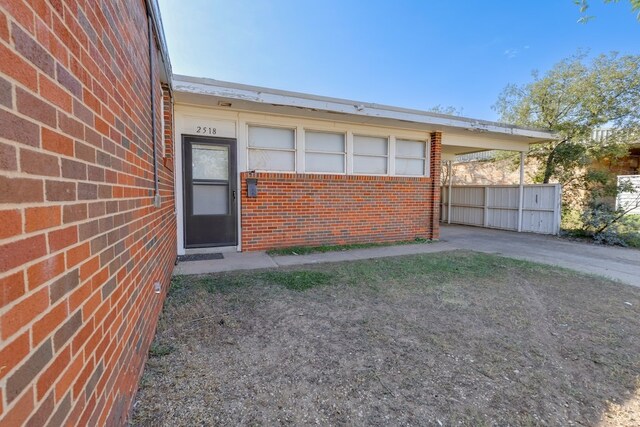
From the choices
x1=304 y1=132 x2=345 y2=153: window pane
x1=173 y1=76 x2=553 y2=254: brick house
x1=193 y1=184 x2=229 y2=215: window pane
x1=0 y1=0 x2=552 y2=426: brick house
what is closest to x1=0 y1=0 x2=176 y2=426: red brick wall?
x1=0 y1=0 x2=552 y2=426: brick house

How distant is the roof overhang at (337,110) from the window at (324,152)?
430 mm

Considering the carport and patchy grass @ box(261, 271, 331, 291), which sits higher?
the carport

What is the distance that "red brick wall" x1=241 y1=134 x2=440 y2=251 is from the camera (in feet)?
20.6

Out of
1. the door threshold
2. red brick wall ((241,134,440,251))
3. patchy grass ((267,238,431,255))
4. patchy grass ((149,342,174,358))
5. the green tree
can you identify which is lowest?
patchy grass ((149,342,174,358))

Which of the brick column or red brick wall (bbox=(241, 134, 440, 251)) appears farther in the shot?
the brick column

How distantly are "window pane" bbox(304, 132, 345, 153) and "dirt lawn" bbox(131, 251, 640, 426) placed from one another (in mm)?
3436

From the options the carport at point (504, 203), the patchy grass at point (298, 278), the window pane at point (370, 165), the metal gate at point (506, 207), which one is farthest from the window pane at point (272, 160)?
the metal gate at point (506, 207)

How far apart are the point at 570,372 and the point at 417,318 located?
4.11 ft

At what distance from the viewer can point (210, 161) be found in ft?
19.5

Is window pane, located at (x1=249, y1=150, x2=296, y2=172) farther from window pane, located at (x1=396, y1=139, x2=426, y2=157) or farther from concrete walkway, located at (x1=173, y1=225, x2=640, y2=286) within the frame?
window pane, located at (x1=396, y1=139, x2=426, y2=157)

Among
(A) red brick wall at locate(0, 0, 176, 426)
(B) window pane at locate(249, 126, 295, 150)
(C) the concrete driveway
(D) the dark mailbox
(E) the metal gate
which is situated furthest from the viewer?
(E) the metal gate

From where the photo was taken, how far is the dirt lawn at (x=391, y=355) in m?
1.84

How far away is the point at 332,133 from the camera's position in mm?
6832

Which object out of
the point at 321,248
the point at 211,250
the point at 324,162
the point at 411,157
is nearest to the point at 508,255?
the point at 411,157
